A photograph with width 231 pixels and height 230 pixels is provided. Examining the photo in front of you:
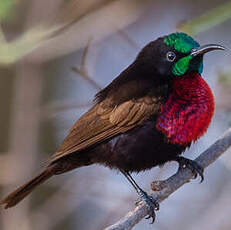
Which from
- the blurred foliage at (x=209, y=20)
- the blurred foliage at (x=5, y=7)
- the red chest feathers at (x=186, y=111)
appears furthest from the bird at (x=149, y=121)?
the blurred foliage at (x=5, y=7)

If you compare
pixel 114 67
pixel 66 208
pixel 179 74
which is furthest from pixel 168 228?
pixel 179 74

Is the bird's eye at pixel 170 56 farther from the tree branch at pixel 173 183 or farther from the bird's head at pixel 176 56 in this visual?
the tree branch at pixel 173 183

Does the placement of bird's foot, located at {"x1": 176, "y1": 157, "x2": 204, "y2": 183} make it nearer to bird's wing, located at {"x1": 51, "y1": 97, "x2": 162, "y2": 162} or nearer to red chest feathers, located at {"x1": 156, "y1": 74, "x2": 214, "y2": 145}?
red chest feathers, located at {"x1": 156, "y1": 74, "x2": 214, "y2": 145}

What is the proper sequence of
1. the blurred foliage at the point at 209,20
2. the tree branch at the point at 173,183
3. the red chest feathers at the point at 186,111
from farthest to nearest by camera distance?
the red chest feathers at the point at 186,111 < the blurred foliage at the point at 209,20 < the tree branch at the point at 173,183

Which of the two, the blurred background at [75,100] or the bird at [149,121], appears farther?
the blurred background at [75,100]

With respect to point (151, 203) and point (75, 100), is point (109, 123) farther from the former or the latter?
point (75, 100)

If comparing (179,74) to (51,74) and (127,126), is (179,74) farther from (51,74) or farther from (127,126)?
(51,74)
